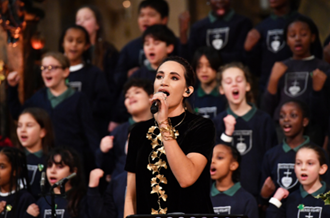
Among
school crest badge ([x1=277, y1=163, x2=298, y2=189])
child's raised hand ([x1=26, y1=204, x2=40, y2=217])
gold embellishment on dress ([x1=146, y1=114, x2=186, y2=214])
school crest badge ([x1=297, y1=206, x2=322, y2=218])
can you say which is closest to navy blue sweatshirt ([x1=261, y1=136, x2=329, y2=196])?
school crest badge ([x1=277, y1=163, x2=298, y2=189])

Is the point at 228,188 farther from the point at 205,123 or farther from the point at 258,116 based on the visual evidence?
the point at 205,123

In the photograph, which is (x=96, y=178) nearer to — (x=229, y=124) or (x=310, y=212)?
(x=229, y=124)

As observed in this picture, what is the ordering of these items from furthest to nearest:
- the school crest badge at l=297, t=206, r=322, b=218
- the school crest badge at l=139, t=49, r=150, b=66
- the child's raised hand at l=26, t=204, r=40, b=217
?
the school crest badge at l=139, t=49, r=150, b=66 < the child's raised hand at l=26, t=204, r=40, b=217 < the school crest badge at l=297, t=206, r=322, b=218

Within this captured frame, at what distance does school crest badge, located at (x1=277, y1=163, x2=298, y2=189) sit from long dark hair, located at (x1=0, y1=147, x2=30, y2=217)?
77.1 inches

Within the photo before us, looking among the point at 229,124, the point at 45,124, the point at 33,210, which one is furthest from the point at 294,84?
the point at 33,210

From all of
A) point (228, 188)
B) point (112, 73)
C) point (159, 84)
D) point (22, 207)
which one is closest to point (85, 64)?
point (112, 73)

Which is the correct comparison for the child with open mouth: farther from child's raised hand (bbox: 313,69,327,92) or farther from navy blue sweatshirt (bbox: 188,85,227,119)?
navy blue sweatshirt (bbox: 188,85,227,119)

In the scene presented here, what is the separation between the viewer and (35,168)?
189 inches

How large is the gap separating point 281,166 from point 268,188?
0.22 m

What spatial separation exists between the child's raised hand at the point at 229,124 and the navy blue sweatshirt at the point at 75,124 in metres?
1.19

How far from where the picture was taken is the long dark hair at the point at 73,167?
14.5ft

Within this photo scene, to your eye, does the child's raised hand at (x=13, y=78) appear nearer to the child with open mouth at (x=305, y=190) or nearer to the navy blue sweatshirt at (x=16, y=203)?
the navy blue sweatshirt at (x=16, y=203)

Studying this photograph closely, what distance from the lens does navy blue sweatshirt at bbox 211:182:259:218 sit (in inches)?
161

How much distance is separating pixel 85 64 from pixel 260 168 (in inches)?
84.5
